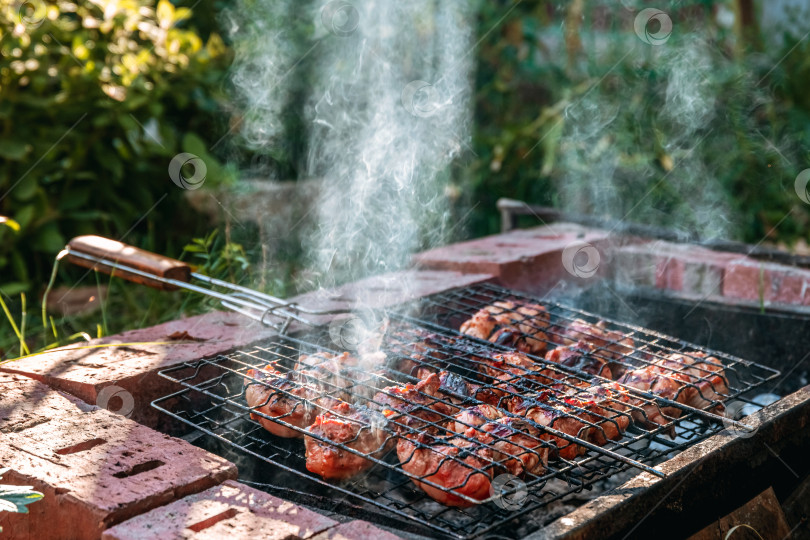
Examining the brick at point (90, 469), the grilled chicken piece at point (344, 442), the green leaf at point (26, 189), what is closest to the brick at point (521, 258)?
the grilled chicken piece at point (344, 442)

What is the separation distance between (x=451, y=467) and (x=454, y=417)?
279 millimetres

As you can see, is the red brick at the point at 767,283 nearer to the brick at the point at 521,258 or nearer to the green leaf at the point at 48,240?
the brick at the point at 521,258

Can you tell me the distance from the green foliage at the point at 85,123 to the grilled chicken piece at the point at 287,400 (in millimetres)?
3209

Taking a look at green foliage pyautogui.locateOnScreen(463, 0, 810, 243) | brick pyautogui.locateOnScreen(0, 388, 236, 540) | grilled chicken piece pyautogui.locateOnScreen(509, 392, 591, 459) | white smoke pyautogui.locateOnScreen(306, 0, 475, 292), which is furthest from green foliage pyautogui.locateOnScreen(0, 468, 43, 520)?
green foliage pyautogui.locateOnScreen(463, 0, 810, 243)

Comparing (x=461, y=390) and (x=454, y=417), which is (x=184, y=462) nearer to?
(x=454, y=417)

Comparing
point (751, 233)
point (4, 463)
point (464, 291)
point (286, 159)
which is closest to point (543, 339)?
point (464, 291)

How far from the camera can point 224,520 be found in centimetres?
218

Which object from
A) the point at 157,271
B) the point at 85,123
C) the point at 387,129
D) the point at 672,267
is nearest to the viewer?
the point at 157,271

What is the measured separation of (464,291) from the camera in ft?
13.9

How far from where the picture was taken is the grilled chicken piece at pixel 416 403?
2695mm

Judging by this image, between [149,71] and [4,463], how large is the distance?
4880mm

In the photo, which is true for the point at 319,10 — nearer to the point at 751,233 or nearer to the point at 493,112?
the point at 493,112

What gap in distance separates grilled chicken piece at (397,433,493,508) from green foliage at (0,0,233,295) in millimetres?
3956

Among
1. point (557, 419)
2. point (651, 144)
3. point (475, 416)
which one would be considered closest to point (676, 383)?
point (557, 419)
